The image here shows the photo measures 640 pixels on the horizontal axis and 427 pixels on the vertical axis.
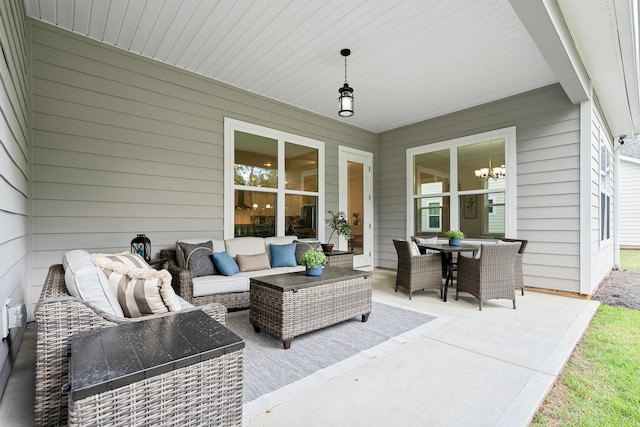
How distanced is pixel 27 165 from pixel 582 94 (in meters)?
6.38

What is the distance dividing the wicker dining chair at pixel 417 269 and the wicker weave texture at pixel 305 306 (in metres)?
1.27

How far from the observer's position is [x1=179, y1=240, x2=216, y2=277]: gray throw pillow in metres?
3.45

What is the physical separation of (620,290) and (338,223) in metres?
4.48

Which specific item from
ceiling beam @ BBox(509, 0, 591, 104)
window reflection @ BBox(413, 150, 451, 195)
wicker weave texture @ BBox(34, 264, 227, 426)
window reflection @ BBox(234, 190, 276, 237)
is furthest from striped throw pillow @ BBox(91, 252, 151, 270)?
window reflection @ BBox(413, 150, 451, 195)

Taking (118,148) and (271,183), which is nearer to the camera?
(118,148)

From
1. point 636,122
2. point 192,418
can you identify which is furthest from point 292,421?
point 636,122

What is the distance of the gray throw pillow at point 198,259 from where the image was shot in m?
3.45

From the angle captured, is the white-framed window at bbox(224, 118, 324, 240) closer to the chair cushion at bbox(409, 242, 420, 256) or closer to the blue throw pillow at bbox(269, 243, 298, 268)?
the blue throw pillow at bbox(269, 243, 298, 268)

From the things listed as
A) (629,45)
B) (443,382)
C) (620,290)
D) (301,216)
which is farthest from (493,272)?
(301,216)

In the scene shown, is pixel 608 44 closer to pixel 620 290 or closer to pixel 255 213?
pixel 620 290

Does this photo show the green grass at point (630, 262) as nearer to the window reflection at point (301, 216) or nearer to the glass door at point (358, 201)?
the glass door at point (358, 201)

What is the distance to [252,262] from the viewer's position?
3.84 metres

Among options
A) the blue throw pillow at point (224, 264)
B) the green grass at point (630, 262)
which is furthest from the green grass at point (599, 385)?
the green grass at point (630, 262)

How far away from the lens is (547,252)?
4.46m
